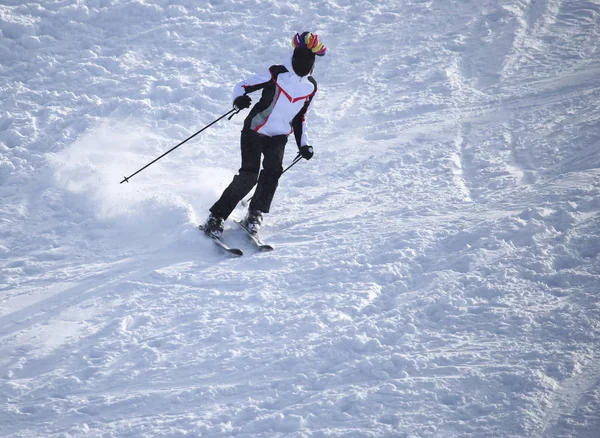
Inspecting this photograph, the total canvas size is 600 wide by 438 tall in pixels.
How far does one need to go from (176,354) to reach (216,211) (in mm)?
1584

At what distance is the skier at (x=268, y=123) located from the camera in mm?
5250

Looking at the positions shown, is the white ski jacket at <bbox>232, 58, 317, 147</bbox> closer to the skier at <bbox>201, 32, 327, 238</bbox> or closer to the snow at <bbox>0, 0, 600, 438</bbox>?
the skier at <bbox>201, 32, 327, 238</bbox>

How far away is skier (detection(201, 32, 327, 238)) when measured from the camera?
5.25 meters

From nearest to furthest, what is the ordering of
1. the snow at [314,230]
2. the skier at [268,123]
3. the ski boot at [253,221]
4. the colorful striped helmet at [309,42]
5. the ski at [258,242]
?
1. the snow at [314,230]
2. the colorful striped helmet at [309,42]
3. the skier at [268,123]
4. the ski at [258,242]
5. the ski boot at [253,221]

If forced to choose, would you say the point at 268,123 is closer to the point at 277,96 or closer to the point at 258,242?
the point at 277,96

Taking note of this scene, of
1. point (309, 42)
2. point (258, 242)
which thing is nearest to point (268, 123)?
point (309, 42)

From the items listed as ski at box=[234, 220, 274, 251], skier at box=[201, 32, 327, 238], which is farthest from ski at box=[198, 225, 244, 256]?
ski at box=[234, 220, 274, 251]

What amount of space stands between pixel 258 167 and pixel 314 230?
0.88 metres

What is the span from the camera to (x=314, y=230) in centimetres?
580

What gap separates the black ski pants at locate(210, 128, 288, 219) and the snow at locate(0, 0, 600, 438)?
16.0 inches

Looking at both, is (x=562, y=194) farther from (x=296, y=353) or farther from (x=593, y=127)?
(x=296, y=353)

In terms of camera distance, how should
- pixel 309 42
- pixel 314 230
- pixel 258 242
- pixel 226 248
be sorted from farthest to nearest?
pixel 314 230
pixel 258 242
pixel 226 248
pixel 309 42

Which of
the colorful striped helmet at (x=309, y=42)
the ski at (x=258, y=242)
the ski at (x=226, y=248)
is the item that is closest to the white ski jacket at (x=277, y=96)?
the colorful striped helmet at (x=309, y=42)

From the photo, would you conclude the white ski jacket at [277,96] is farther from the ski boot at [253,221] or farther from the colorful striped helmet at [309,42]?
the ski boot at [253,221]
